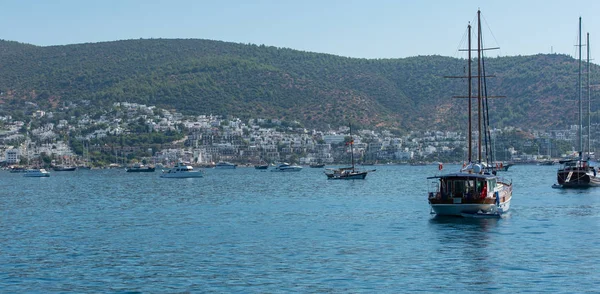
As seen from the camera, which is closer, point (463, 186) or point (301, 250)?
point (301, 250)

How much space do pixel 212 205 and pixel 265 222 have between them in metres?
15.4

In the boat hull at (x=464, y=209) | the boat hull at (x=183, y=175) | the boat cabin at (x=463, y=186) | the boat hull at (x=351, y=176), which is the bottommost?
the boat hull at (x=183, y=175)

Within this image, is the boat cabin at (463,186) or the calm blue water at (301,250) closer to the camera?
the calm blue water at (301,250)

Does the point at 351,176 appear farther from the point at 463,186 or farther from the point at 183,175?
the point at 463,186

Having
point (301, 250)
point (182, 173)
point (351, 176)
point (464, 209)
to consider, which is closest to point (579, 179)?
point (464, 209)

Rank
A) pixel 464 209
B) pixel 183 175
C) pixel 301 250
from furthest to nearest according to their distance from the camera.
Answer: pixel 183 175 → pixel 464 209 → pixel 301 250

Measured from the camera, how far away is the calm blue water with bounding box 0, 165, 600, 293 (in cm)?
2794

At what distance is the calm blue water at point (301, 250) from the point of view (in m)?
27.9

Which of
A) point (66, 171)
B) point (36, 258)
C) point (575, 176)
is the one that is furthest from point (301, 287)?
point (66, 171)

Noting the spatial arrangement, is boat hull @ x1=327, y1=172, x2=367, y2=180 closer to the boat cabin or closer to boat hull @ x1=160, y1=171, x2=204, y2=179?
boat hull @ x1=160, y1=171, x2=204, y2=179

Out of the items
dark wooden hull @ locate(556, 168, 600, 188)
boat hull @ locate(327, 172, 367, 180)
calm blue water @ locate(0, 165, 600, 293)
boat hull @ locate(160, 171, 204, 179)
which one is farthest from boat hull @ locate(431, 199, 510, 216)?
boat hull @ locate(160, 171, 204, 179)

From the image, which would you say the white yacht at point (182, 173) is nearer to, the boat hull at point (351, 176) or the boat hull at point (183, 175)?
the boat hull at point (183, 175)

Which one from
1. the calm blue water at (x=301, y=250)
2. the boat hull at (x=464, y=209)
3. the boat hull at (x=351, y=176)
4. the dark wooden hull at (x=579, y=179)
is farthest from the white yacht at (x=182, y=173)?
the boat hull at (x=464, y=209)

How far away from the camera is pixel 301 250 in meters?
35.0
